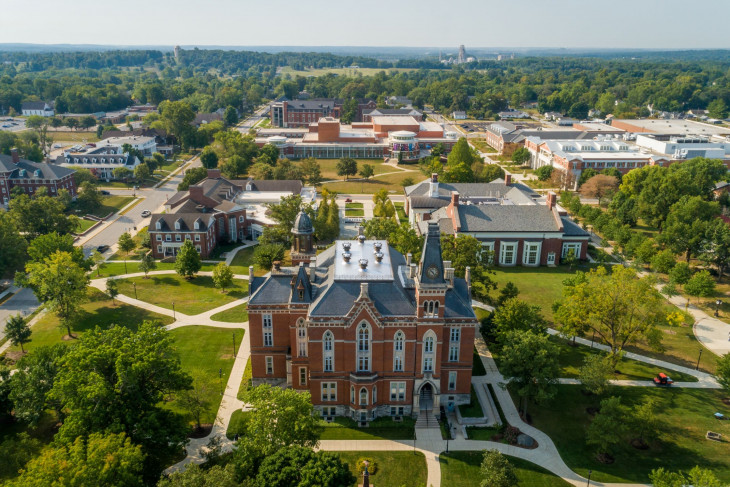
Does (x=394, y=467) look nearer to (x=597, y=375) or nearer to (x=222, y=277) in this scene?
(x=597, y=375)

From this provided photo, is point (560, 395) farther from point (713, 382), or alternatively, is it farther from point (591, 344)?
point (713, 382)

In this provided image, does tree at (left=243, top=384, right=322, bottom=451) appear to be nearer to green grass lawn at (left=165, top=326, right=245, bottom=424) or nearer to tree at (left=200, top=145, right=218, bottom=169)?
green grass lawn at (left=165, top=326, right=245, bottom=424)

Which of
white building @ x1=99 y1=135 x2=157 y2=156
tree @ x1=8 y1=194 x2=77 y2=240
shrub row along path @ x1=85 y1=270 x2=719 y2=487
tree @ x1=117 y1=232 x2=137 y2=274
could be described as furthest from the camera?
white building @ x1=99 y1=135 x2=157 y2=156

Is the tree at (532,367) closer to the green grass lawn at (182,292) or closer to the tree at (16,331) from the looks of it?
the green grass lawn at (182,292)

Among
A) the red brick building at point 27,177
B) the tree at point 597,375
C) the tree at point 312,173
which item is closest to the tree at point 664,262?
the tree at point 597,375

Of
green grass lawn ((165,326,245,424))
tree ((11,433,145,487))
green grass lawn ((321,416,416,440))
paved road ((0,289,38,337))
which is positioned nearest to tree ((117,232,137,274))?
paved road ((0,289,38,337))

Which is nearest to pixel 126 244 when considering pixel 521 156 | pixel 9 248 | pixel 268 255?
pixel 9 248

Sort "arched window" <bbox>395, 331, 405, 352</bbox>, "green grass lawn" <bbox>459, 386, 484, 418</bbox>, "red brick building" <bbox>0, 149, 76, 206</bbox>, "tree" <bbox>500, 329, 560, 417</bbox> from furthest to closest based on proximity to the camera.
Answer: "red brick building" <bbox>0, 149, 76, 206</bbox>
"green grass lawn" <bbox>459, 386, 484, 418</bbox>
"arched window" <bbox>395, 331, 405, 352</bbox>
"tree" <bbox>500, 329, 560, 417</bbox>
